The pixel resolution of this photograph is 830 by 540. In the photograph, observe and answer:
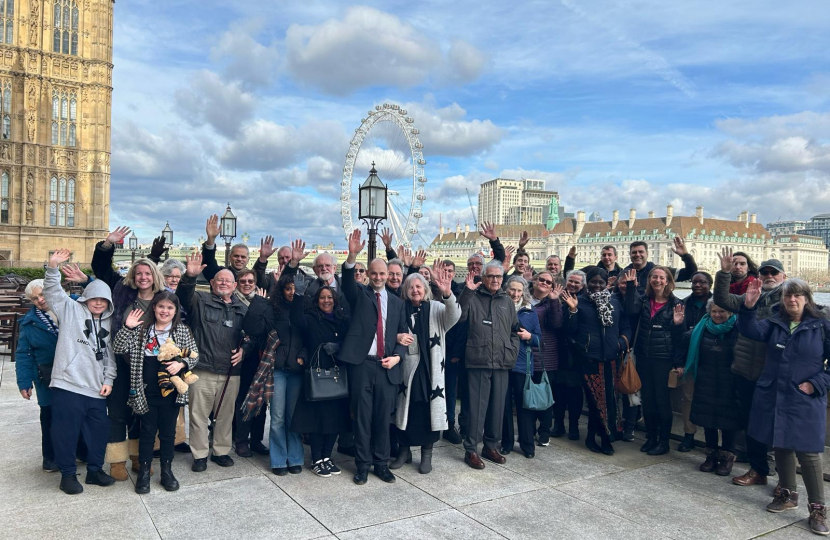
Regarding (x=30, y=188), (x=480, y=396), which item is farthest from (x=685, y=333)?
(x=30, y=188)

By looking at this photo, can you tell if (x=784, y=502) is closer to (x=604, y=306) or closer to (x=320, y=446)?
(x=604, y=306)

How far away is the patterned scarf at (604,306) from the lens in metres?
6.77

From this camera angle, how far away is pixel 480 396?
6238 mm

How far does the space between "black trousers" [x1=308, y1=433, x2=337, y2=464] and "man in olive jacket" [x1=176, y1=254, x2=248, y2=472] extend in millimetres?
852

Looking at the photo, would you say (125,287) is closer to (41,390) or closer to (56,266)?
(56,266)

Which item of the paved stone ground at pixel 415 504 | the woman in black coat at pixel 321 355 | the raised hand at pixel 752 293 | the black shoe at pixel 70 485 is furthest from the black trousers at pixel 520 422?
the black shoe at pixel 70 485

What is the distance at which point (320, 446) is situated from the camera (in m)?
5.93

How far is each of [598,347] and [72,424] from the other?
16.7ft

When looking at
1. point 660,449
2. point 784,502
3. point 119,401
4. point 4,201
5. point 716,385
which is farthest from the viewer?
point 4,201

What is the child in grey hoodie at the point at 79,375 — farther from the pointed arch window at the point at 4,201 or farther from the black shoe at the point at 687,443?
the pointed arch window at the point at 4,201

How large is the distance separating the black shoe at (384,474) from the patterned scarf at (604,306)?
2.81 m

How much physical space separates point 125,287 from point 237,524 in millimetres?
2433

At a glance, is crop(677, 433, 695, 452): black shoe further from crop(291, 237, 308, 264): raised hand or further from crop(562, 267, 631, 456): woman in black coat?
crop(291, 237, 308, 264): raised hand

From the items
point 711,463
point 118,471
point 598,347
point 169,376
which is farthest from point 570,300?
point 118,471
